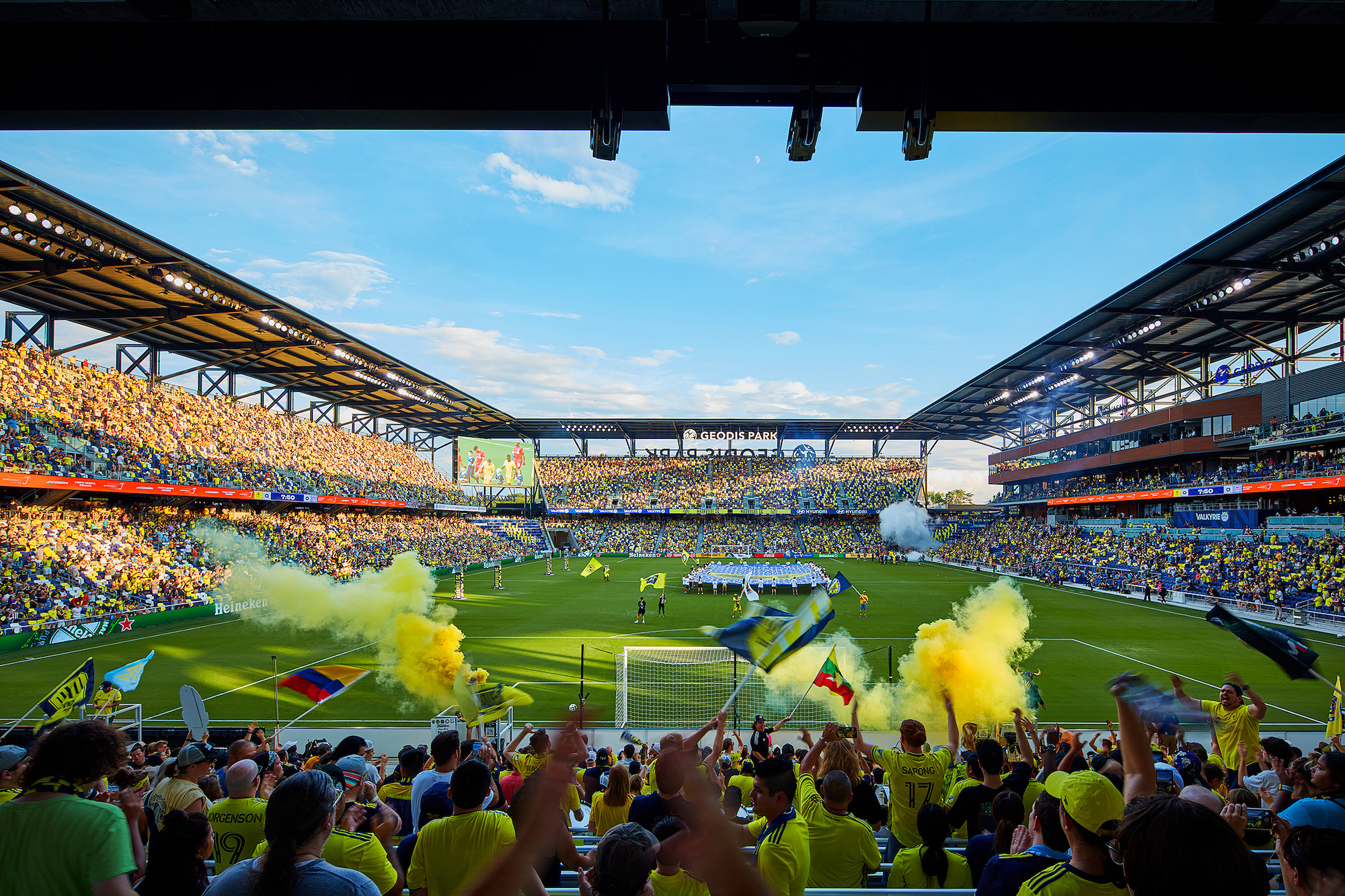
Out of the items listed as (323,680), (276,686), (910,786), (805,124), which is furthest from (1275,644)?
(276,686)

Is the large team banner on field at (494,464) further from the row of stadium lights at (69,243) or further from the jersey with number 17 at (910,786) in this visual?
the jersey with number 17 at (910,786)

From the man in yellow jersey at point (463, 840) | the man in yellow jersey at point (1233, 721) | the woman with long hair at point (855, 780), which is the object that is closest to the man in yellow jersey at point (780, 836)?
the woman with long hair at point (855, 780)

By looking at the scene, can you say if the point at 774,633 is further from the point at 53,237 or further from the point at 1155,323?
the point at 1155,323

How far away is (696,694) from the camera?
16547mm

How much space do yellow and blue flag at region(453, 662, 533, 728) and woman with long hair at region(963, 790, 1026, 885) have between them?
7768 millimetres

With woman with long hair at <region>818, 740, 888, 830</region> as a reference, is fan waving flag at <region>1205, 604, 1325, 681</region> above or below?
above

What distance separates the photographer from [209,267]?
26.9 m

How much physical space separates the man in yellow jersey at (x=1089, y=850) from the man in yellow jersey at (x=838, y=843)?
1078 millimetres

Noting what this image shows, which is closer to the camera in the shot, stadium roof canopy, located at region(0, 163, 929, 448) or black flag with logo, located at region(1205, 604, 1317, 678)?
black flag with logo, located at region(1205, 604, 1317, 678)

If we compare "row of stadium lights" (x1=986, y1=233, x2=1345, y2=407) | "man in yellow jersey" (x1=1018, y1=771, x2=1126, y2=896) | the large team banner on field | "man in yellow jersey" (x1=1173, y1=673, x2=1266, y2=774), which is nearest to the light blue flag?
"man in yellow jersey" (x1=1018, y1=771, x2=1126, y2=896)

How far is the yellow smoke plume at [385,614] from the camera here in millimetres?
14344

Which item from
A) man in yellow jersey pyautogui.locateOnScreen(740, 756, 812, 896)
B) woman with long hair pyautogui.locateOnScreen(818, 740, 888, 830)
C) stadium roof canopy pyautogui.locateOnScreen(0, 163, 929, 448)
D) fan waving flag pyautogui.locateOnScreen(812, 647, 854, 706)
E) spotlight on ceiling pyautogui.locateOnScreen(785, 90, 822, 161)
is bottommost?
fan waving flag pyautogui.locateOnScreen(812, 647, 854, 706)

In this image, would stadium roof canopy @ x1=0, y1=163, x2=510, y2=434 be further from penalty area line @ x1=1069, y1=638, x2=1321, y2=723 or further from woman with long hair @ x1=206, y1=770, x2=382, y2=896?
penalty area line @ x1=1069, y1=638, x2=1321, y2=723

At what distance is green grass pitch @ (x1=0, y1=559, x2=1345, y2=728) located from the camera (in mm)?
15672
